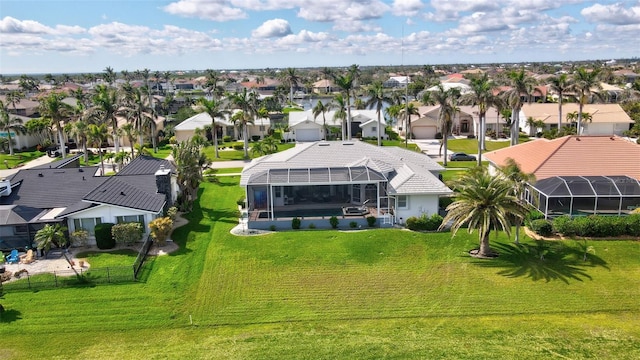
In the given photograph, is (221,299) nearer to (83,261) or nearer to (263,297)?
(263,297)

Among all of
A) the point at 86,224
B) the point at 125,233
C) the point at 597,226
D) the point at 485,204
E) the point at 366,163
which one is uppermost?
the point at 366,163

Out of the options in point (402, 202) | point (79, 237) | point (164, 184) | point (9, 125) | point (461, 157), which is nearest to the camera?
point (79, 237)

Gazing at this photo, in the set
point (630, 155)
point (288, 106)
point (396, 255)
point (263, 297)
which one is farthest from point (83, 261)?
point (288, 106)

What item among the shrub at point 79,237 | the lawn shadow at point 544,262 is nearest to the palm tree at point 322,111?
the lawn shadow at point 544,262

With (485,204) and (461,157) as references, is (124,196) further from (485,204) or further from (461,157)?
(461,157)

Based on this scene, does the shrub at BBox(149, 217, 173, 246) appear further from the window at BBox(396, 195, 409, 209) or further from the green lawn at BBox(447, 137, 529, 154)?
the green lawn at BBox(447, 137, 529, 154)

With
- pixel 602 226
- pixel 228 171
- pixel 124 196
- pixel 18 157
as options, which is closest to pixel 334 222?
pixel 124 196

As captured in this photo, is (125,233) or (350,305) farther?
(125,233)
